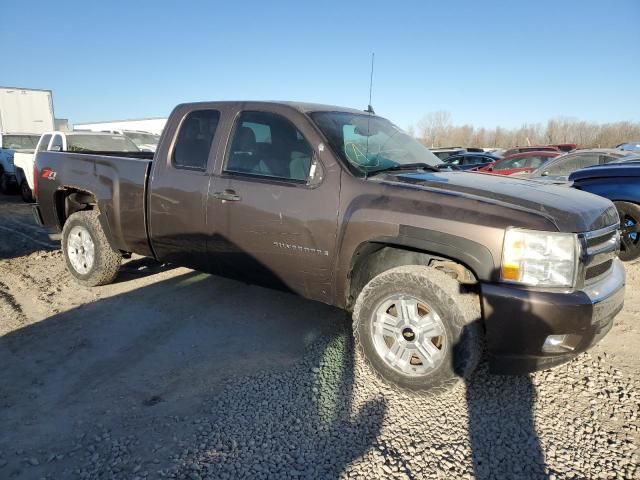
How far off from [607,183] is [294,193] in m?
4.79

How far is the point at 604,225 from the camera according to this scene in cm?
296

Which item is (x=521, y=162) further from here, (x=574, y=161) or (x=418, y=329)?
(x=418, y=329)

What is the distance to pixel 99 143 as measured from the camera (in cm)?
1080

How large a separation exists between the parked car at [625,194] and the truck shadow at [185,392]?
4.10 meters

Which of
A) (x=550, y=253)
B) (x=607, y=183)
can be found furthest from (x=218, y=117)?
(x=607, y=183)

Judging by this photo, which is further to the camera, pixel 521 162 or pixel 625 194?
pixel 521 162

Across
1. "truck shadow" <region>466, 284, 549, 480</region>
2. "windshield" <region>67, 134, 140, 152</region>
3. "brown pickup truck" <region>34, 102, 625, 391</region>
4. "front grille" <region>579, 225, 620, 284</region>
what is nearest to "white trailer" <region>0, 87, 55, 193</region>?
"windshield" <region>67, 134, 140, 152</region>

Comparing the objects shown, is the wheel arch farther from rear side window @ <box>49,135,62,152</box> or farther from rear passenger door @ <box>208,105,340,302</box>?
rear side window @ <box>49,135,62,152</box>

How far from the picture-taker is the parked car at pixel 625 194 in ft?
18.8

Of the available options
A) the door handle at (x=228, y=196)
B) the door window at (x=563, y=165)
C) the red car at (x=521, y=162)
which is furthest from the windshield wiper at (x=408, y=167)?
the red car at (x=521, y=162)

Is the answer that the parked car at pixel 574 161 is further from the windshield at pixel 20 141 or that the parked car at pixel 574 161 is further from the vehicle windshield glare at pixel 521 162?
the windshield at pixel 20 141

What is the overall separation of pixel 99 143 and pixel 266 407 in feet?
32.5

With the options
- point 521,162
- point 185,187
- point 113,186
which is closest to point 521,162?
point 521,162

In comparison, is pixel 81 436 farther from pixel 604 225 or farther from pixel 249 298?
pixel 604 225
